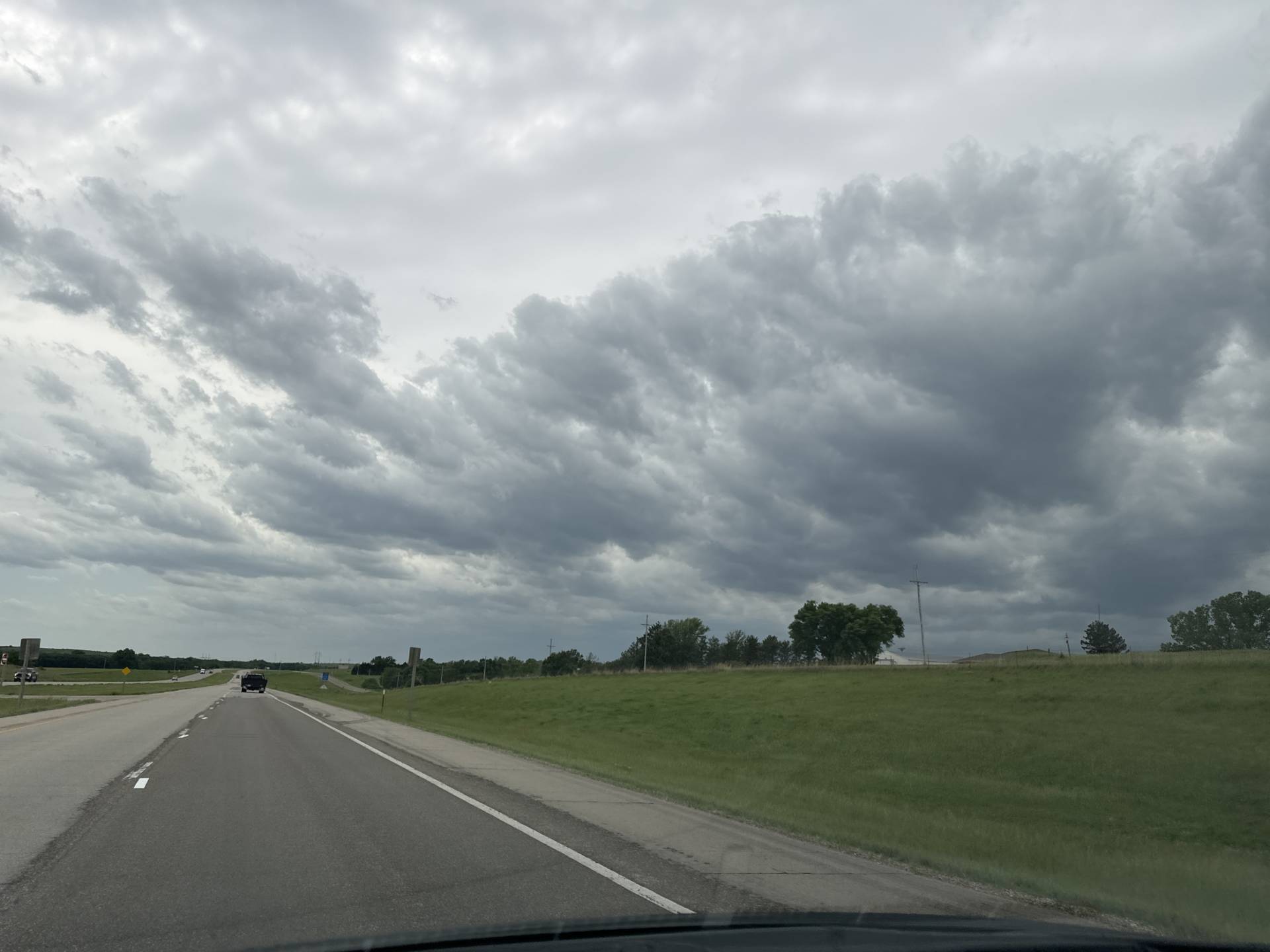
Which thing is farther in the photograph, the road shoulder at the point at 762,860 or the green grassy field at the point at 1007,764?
the green grassy field at the point at 1007,764

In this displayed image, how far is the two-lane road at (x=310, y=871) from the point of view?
271 inches

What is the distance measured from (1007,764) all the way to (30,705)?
50752 millimetres

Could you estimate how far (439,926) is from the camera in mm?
6785

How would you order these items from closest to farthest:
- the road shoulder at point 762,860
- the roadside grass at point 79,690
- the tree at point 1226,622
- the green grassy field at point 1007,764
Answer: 1. the road shoulder at point 762,860
2. the green grassy field at point 1007,764
3. the roadside grass at point 79,690
4. the tree at point 1226,622

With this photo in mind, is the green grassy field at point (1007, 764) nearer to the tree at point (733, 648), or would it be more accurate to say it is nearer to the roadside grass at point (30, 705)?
the roadside grass at point (30, 705)

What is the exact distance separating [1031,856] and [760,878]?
6684 mm

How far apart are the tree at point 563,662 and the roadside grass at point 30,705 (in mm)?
124419

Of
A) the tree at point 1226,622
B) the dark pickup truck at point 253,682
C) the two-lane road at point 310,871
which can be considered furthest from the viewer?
the tree at point 1226,622

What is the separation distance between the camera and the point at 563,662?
188 m

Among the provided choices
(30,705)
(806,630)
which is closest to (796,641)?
(806,630)

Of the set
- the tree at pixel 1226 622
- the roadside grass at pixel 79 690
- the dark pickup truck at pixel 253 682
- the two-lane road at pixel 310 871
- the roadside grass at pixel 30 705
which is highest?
the tree at pixel 1226 622

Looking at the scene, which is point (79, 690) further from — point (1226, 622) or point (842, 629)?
point (1226, 622)

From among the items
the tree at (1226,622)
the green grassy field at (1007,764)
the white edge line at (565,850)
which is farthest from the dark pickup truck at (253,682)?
the tree at (1226,622)

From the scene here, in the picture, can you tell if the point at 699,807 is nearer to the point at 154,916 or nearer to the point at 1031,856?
the point at 1031,856
